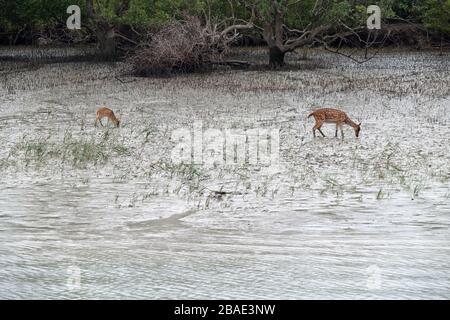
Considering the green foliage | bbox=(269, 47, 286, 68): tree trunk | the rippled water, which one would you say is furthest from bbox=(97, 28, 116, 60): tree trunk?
the rippled water

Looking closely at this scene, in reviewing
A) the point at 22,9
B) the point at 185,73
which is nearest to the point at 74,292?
the point at 185,73

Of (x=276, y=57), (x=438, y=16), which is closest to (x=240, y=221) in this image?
(x=276, y=57)

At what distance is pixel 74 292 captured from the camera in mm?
7539

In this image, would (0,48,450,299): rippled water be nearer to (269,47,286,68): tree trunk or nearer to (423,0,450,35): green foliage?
(269,47,286,68): tree trunk

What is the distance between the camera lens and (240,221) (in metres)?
9.88

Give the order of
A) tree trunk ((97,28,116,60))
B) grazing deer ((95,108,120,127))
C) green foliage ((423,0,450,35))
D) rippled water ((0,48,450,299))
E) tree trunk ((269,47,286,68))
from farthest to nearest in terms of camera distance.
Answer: green foliage ((423,0,450,35))
tree trunk ((97,28,116,60))
tree trunk ((269,47,286,68))
grazing deer ((95,108,120,127))
rippled water ((0,48,450,299))

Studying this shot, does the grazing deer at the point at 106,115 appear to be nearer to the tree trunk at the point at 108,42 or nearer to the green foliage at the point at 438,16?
the tree trunk at the point at 108,42

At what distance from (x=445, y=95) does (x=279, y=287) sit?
13.2 m

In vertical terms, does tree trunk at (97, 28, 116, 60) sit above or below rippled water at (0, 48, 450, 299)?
above

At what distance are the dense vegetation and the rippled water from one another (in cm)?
1010

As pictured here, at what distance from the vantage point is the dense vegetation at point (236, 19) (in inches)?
1031

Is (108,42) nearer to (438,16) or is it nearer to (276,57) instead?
(276,57)

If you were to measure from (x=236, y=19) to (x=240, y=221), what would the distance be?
17.0 metres

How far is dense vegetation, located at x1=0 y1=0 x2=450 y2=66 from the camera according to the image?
26188 millimetres
